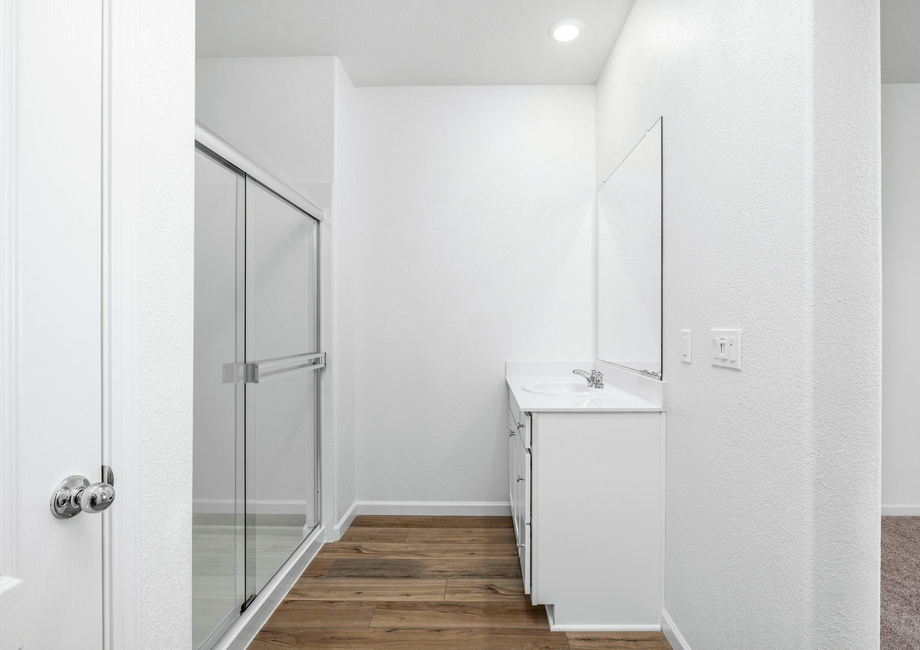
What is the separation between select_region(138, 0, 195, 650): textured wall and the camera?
964 millimetres

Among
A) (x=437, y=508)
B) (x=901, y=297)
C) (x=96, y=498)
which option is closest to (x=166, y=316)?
(x=96, y=498)

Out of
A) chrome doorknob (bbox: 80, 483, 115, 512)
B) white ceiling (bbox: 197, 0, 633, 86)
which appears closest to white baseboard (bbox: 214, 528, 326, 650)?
chrome doorknob (bbox: 80, 483, 115, 512)

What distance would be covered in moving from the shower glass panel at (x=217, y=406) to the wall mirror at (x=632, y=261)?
157 centimetres

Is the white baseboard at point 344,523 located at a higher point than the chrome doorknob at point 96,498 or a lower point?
lower

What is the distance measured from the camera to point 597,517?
6.38 feet

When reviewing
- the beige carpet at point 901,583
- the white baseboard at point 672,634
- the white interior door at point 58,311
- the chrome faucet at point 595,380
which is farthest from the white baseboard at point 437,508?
the white interior door at point 58,311

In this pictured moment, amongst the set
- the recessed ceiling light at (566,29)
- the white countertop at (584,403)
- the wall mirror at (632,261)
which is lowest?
the white countertop at (584,403)

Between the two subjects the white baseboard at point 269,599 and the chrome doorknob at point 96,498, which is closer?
the chrome doorknob at point 96,498

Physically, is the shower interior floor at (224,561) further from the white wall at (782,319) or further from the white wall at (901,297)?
the white wall at (901,297)

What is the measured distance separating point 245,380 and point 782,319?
1.68 metres

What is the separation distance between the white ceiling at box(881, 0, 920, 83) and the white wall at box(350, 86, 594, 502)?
138 cm

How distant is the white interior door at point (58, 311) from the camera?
0.71 metres

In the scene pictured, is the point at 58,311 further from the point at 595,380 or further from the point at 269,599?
the point at 595,380

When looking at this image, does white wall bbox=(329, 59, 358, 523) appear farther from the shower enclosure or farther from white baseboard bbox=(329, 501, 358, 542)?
the shower enclosure
